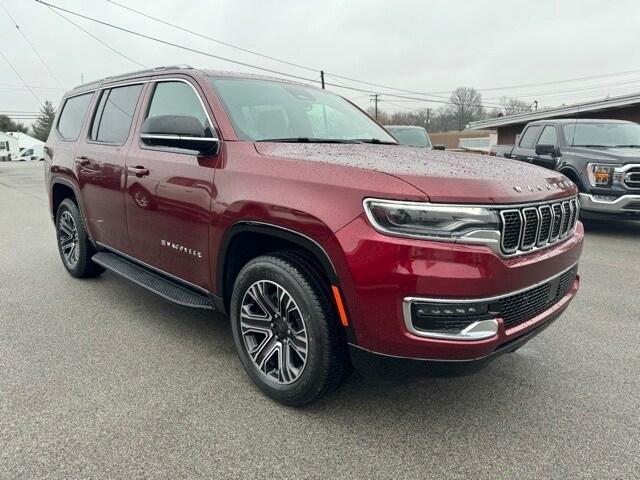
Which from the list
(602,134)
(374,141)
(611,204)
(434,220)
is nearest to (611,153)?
(611,204)

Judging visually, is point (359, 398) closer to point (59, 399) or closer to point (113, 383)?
point (113, 383)

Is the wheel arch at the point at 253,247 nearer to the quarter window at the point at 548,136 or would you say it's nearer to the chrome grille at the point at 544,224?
the chrome grille at the point at 544,224

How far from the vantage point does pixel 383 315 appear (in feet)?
6.95

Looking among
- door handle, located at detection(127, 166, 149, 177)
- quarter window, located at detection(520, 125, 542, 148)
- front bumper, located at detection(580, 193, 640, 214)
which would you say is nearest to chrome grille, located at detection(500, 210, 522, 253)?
door handle, located at detection(127, 166, 149, 177)

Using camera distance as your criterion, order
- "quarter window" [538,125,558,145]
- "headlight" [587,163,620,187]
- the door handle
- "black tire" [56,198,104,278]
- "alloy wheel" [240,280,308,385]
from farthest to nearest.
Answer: "quarter window" [538,125,558,145] < "headlight" [587,163,620,187] < "black tire" [56,198,104,278] < the door handle < "alloy wheel" [240,280,308,385]

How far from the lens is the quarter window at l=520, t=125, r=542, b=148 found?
9.35 meters

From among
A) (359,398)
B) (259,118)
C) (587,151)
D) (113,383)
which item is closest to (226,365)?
(113,383)

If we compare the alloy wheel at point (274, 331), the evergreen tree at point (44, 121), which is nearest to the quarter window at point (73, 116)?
the alloy wheel at point (274, 331)

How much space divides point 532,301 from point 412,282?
29.7 inches

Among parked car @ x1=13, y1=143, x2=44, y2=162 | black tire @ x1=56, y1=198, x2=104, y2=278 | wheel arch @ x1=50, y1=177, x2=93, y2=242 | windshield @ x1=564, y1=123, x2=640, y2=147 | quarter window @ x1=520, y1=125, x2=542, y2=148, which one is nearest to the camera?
wheel arch @ x1=50, y1=177, x2=93, y2=242

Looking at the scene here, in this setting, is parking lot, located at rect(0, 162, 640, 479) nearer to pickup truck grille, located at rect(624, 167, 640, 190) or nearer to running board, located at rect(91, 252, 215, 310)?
running board, located at rect(91, 252, 215, 310)

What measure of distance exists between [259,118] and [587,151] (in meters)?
6.73

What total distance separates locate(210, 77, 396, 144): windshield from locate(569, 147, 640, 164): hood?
526cm

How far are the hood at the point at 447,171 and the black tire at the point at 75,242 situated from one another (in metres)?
2.78
